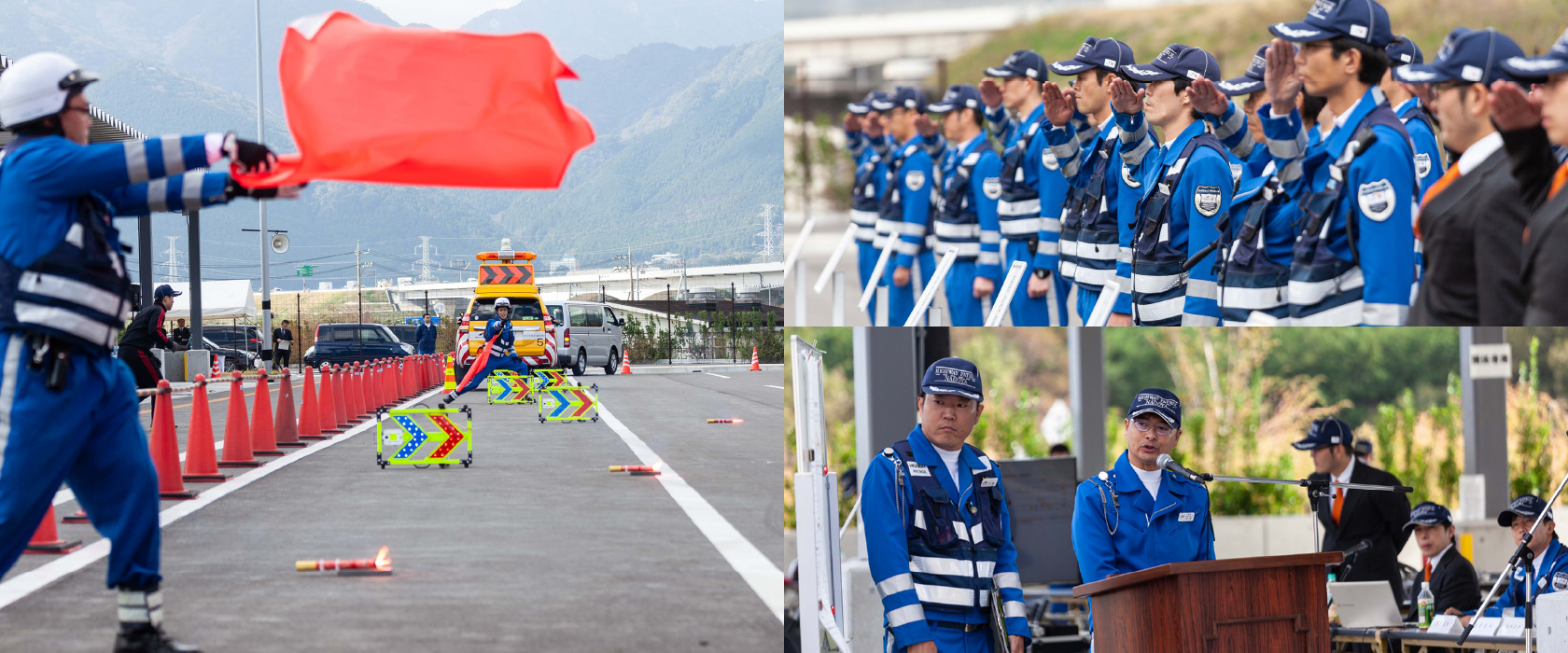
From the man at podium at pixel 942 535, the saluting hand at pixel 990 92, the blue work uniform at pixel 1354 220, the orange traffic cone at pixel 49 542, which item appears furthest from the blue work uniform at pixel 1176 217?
the orange traffic cone at pixel 49 542

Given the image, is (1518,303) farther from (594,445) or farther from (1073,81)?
(594,445)

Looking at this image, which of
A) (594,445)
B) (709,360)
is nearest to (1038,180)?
(594,445)

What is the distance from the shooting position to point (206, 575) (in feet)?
25.2

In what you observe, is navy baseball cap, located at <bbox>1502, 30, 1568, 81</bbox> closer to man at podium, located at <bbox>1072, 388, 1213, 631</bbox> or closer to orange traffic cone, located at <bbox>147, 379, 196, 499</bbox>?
man at podium, located at <bbox>1072, 388, 1213, 631</bbox>

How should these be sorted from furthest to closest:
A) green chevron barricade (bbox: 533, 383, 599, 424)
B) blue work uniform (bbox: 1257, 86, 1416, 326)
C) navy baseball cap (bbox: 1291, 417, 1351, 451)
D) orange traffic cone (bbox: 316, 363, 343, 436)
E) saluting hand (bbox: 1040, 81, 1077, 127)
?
green chevron barricade (bbox: 533, 383, 599, 424), orange traffic cone (bbox: 316, 363, 343, 436), navy baseball cap (bbox: 1291, 417, 1351, 451), saluting hand (bbox: 1040, 81, 1077, 127), blue work uniform (bbox: 1257, 86, 1416, 326)

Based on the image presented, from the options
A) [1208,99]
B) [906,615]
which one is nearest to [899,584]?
[906,615]

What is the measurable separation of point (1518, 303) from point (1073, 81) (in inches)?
115

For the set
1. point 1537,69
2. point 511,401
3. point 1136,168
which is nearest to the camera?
point 1537,69

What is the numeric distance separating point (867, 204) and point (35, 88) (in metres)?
5.36

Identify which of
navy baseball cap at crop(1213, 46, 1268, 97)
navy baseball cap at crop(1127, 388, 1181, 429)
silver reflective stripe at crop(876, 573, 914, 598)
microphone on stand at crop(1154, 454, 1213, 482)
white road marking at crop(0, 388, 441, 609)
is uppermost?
navy baseball cap at crop(1213, 46, 1268, 97)

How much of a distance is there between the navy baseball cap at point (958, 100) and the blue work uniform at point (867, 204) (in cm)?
44

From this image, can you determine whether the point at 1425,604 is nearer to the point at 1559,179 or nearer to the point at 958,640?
the point at 1559,179

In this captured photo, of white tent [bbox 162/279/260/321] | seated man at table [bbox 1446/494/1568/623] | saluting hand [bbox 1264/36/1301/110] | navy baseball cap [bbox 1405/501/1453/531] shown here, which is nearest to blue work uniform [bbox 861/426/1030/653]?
saluting hand [bbox 1264/36/1301/110]

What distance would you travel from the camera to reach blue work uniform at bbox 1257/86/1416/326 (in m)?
7.30
